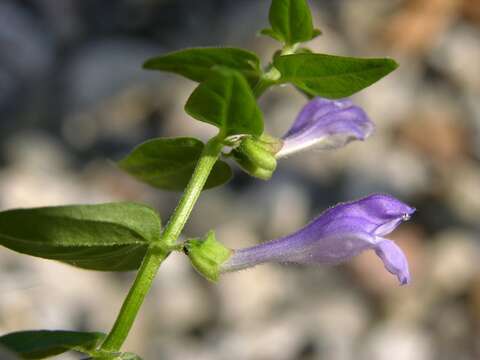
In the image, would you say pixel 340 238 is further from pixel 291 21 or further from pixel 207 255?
pixel 291 21

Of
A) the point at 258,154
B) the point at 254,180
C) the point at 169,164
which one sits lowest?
the point at 258,154

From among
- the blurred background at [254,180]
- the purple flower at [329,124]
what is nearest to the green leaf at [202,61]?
the purple flower at [329,124]

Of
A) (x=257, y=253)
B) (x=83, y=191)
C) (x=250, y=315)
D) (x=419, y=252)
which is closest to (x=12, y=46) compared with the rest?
(x=83, y=191)

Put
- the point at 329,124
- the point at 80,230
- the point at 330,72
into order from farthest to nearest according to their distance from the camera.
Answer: the point at 329,124 < the point at 330,72 < the point at 80,230

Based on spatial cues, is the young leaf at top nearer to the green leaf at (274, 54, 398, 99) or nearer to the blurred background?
the green leaf at (274, 54, 398, 99)

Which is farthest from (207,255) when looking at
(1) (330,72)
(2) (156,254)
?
(1) (330,72)

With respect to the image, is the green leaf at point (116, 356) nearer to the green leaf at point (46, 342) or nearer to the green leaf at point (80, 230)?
the green leaf at point (46, 342)

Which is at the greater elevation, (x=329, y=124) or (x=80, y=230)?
(x=329, y=124)

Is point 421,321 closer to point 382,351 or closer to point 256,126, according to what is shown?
point 382,351
